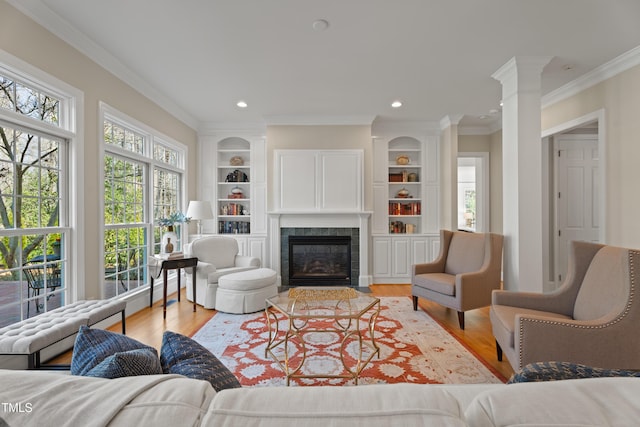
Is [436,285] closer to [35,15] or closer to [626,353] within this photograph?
[626,353]

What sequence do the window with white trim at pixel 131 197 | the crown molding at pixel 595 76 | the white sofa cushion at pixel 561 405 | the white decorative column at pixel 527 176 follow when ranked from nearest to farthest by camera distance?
the white sofa cushion at pixel 561 405 → the crown molding at pixel 595 76 → the white decorative column at pixel 527 176 → the window with white trim at pixel 131 197

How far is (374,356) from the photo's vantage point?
2633 millimetres

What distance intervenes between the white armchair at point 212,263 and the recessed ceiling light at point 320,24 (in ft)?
9.86

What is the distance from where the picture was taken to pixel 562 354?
1.90 m

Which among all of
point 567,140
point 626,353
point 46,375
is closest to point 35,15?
point 46,375

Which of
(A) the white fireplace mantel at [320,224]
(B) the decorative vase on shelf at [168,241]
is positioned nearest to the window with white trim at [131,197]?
(B) the decorative vase on shelf at [168,241]

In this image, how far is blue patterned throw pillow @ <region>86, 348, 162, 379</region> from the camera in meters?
0.79

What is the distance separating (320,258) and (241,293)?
6.00 feet

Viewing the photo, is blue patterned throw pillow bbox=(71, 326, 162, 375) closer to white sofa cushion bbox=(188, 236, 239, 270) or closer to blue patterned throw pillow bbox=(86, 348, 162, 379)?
blue patterned throw pillow bbox=(86, 348, 162, 379)

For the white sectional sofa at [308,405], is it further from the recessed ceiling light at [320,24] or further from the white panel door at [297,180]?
the white panel door at [297,180]

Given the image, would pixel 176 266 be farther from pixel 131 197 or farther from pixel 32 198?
pixel 32 198

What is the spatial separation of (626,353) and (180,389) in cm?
253

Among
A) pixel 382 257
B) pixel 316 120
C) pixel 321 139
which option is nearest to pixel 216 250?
pixel 321 139

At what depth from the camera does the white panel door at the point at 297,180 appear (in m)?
5.15
